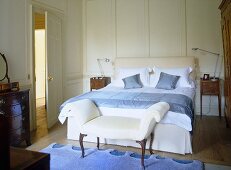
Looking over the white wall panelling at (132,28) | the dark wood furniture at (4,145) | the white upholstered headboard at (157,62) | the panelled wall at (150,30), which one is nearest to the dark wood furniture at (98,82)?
the panelled wall at (150,30)

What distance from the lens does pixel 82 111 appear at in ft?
10.2

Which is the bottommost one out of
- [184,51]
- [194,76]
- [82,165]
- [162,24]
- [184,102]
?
[82,165]

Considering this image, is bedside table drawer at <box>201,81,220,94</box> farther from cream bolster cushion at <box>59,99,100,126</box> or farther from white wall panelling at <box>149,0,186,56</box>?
cream bolster cushion at <box>59,99,100,126</box>

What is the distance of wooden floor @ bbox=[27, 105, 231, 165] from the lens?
10.1 feet

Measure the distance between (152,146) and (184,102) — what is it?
0.78m

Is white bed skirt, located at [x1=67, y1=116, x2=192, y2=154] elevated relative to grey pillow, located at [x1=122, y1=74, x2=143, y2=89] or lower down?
lower down

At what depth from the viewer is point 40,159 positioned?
93 cm

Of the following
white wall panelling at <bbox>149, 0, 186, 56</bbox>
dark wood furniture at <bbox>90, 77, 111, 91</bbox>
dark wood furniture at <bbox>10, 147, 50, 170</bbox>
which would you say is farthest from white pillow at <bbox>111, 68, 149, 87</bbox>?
dark wood furniture at <bbox>10, 147, 50, 170</bbox>

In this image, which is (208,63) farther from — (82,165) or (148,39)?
→ (82,165)

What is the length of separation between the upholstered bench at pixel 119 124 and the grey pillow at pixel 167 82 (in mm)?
1401

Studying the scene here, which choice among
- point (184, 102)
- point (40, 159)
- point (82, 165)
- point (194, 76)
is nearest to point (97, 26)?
point (194, 76)

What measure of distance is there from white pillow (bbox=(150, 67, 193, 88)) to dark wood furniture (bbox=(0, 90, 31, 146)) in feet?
8.61

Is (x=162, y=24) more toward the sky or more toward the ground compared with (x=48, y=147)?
more toward the sky

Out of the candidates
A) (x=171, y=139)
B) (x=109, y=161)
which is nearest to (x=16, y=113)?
(x=109, y=161)
